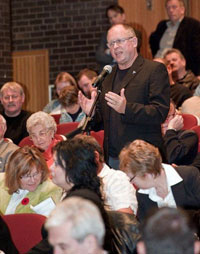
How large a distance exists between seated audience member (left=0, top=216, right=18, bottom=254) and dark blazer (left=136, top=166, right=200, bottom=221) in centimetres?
86

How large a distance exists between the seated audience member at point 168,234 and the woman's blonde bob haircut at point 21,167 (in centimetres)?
250

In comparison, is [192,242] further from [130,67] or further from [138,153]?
[130,67]

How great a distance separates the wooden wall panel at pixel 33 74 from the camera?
1027 cm

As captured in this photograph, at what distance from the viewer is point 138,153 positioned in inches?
157

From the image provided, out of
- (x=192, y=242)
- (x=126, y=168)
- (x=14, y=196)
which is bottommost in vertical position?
(x=14, y=196)

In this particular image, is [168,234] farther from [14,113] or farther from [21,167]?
[14,113]

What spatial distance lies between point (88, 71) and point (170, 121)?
262 cm

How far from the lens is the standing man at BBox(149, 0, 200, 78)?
338 inches

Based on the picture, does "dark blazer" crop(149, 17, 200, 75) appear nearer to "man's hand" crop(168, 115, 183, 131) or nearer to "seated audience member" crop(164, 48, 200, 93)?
"seated audience member" crop(164, 48, 200, 93)

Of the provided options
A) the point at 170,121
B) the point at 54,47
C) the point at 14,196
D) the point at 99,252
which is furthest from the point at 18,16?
the point at 99,252

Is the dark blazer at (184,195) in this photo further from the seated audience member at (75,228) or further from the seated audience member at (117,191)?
the seated audience member at (75,228)

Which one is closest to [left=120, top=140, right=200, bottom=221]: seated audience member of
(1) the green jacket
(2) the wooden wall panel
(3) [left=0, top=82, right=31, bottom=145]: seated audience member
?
(1) the green jacket

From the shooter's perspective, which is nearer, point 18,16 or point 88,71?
point 88,71

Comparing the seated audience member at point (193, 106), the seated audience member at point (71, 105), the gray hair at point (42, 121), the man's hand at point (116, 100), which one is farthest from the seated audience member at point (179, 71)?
Answer: the man's hand at point (116, 100)
